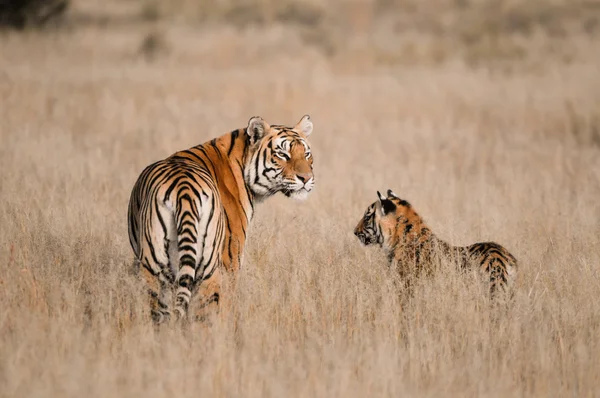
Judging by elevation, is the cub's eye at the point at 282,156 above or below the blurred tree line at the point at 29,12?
below

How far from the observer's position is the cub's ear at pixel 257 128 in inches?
266

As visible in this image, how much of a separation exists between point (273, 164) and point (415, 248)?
1526 mm

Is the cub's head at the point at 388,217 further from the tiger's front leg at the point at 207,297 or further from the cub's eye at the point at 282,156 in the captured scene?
the tiger's front leg at the point at 207,297

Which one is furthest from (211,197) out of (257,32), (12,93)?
(257,32)

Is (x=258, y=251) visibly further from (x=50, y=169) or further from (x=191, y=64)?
(x=191, y=64)

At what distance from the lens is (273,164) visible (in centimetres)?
687

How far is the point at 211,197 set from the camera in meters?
5.76

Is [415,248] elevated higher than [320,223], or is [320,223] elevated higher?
[320,223]

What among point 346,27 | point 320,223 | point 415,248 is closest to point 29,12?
point 346,27

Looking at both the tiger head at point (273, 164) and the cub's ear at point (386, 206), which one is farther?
the cub's ear at point (386, 206)

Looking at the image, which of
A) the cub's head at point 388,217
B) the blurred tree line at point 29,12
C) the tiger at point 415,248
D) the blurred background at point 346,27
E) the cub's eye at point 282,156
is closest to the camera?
the cub's eye at point 282,156

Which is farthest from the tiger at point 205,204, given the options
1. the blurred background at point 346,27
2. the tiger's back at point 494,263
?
the blurred background at point 346,27

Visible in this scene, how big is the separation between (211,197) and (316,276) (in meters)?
2.00

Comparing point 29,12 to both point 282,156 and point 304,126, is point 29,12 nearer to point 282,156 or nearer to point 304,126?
point 304,126
